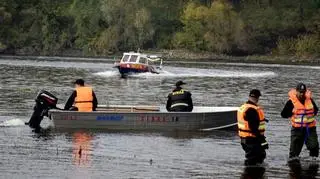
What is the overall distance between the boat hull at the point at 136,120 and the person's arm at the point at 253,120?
720 cm

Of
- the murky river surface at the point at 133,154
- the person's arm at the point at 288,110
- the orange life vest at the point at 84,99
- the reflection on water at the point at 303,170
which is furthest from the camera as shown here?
the orange life vest at the point at 84,99

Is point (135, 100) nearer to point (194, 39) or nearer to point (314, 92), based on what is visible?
point (314, 92)

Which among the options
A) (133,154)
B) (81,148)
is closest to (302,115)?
(133,154)

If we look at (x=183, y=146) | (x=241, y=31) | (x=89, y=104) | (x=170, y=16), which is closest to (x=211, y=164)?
(x=183, y=146)

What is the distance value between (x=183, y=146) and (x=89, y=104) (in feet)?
12.5

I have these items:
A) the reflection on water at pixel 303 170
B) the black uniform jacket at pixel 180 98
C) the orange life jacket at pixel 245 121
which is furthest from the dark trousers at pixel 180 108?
the orange life jacket at pixel 245 121

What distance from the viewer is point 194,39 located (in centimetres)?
13575

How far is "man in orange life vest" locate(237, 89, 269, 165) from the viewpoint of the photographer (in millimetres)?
16359

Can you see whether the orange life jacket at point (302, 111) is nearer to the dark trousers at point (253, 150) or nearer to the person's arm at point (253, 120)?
the dark trousers at point (253, 150)

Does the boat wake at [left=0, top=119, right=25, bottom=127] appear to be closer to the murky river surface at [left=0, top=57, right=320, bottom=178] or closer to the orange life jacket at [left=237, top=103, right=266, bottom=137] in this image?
the murky river surface at [left=0, top=57, right=320, bottom=178]

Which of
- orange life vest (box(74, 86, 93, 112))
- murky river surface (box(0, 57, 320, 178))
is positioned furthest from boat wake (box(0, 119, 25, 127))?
orange life vest (box(74, 86, 93, 112))

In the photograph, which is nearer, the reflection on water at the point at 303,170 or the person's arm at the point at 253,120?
the person's arm at the point at 253,120

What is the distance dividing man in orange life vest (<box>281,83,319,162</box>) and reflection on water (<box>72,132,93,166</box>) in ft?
14.9

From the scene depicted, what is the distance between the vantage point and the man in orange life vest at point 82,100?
23375 millimetres
